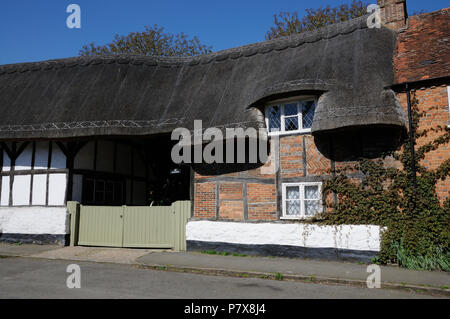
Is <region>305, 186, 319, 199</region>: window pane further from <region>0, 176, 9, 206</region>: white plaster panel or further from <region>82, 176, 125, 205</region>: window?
<region>0, 176, 9, 206</region>: white plaster panel

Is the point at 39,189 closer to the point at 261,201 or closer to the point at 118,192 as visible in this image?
the point at 118,192

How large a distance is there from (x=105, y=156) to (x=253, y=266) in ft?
23.8

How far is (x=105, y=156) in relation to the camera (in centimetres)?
1254

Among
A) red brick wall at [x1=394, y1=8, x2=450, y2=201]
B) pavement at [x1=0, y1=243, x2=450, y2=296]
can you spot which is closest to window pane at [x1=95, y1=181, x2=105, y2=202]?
pavement at [x1=0, y1=243, x2=450, y2=296]

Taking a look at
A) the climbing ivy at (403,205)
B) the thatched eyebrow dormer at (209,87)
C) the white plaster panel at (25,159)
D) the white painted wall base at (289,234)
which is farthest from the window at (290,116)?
the white plaster panel at (25,159)

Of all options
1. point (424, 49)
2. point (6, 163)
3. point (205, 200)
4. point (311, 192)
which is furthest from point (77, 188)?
point (424, 49)

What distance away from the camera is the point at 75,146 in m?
11.3

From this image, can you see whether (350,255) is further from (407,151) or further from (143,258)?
(143,258)

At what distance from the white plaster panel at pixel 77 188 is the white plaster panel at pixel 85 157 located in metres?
0.37

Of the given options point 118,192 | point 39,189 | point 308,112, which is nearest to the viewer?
point 308,112

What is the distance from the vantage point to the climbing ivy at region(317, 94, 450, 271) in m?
7.64

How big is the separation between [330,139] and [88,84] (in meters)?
8.61

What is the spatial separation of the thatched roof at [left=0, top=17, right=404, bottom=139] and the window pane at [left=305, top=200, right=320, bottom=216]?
1984 mm
